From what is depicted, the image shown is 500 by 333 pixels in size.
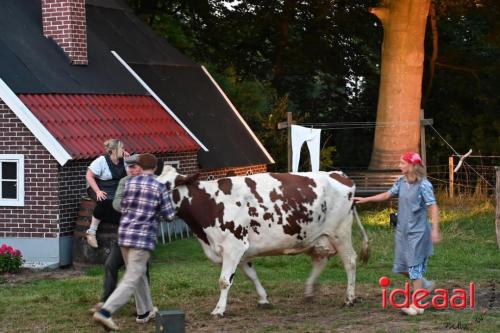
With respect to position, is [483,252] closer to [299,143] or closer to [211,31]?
[299,143]

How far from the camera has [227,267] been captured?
38.0 feet

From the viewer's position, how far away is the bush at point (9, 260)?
16.3 m

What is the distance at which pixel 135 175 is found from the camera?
10.7 meters

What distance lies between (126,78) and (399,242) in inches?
410

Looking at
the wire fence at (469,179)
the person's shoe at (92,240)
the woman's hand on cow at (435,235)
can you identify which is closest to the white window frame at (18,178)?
the person's shoe at (92,240)

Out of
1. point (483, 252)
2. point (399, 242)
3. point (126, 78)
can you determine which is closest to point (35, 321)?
point (399, 242)

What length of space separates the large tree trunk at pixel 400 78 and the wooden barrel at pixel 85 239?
10.6 metres

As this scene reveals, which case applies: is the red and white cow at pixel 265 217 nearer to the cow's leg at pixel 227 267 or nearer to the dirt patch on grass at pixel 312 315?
the cow's leg at pixel 227 267

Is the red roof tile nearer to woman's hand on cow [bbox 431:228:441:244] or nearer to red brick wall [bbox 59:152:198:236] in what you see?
red brick wall [bbox 59:152:198:236]

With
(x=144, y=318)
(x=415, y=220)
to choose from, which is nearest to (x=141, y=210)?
(x=144, y=318)

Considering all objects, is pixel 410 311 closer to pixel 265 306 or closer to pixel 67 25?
pixel 265 306

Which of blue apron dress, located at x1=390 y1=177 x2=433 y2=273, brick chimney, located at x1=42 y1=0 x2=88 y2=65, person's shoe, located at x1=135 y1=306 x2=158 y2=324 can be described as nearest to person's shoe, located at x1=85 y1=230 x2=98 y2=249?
person's shoe, located at x1=135 y1=306 x2=158 y2=324

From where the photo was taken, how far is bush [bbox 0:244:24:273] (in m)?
16.3

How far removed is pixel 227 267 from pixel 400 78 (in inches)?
595
